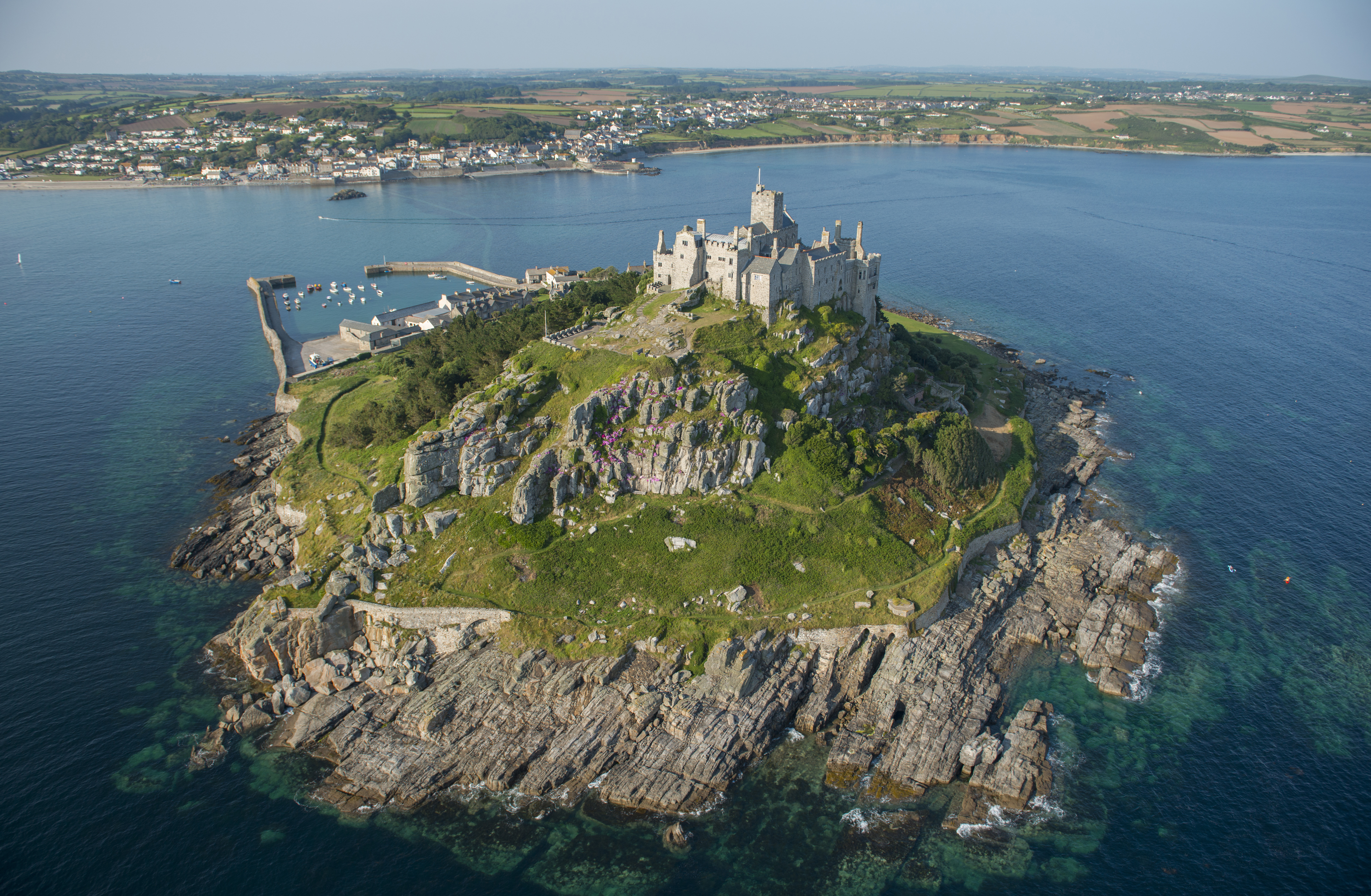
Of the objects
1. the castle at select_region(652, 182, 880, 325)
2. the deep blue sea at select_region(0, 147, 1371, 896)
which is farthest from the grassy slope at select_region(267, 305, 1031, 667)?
the deep blue sea at select_region(0, 147, 1371, 896)

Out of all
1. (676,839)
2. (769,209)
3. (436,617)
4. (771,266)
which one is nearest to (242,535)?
(436,617)

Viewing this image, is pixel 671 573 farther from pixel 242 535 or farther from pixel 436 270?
pixel 436 270

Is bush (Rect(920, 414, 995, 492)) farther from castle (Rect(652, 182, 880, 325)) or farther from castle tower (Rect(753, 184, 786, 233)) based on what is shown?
castle tower (Rect(753, 184, 786, 233))

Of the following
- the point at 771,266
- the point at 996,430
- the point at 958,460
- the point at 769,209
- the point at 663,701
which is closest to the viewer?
the point at 663,701

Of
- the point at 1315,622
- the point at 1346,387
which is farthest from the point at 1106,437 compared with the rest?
the point at 1346,387

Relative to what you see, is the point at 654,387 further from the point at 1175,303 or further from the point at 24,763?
the point at 1175,303

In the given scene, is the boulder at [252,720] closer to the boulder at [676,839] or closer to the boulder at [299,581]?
the boulder at [299,581]
